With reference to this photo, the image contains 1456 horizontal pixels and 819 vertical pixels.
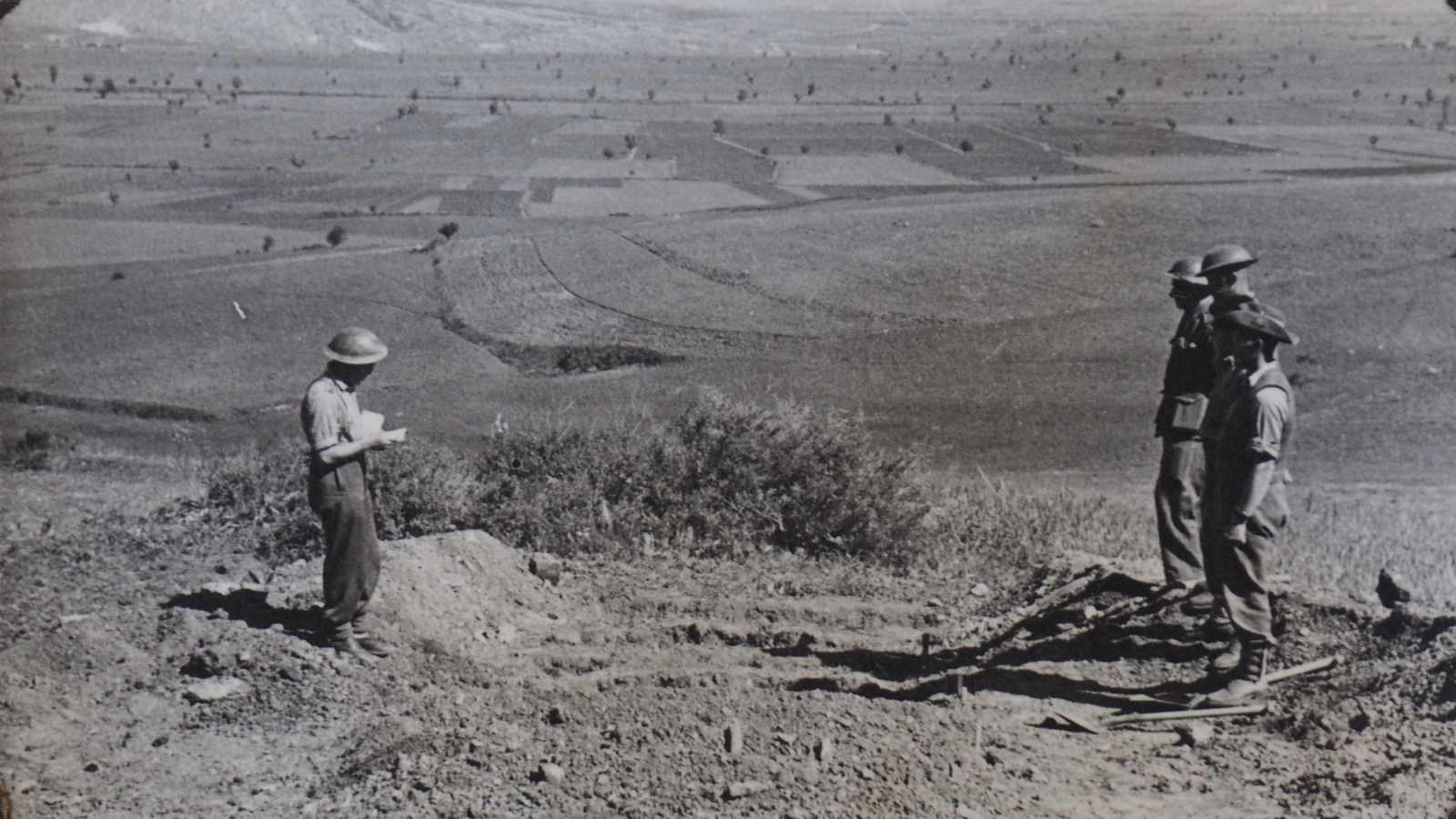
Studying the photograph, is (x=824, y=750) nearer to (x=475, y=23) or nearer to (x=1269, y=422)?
(x=1269, y=422)

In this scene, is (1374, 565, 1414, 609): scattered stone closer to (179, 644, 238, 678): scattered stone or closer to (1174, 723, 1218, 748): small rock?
(1174, 723, 1218, 748): small rock

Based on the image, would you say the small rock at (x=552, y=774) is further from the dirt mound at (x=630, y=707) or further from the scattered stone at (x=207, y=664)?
the scattered stone at (x=207, y=664)

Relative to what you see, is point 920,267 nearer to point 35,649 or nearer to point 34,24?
point 35,649

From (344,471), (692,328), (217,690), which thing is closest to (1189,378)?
(344,471)

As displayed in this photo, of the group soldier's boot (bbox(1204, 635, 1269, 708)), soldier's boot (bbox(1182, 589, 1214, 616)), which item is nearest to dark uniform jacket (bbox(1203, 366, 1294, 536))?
soldier's boot (bbox(1204, 635, 1269, 708))

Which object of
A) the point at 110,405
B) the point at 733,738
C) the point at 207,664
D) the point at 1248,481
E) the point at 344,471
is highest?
the point at 1248,481
